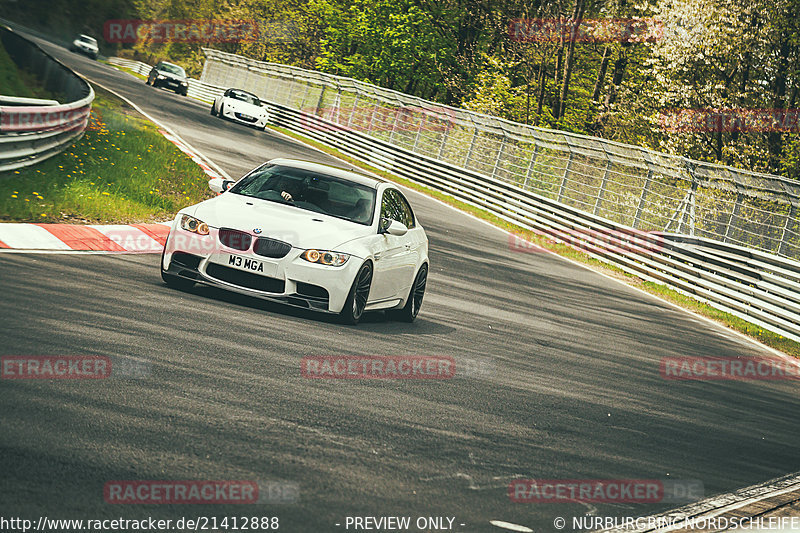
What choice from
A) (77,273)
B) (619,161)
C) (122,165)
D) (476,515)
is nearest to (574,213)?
(619,161)

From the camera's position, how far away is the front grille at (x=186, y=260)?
960cm

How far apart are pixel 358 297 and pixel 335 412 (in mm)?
3569

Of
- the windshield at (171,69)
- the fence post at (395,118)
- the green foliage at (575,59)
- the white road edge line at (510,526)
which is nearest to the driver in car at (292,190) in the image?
the green foliage at (575,59)

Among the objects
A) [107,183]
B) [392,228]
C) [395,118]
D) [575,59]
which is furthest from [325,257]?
[575,59]

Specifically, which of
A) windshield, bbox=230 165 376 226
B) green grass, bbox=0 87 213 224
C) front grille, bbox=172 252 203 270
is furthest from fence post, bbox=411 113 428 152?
front grille, bbox=172 252 203 270

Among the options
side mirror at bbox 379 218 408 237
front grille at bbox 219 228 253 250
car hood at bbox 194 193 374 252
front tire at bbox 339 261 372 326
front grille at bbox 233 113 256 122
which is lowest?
front grille at bbox 233 113 256 122

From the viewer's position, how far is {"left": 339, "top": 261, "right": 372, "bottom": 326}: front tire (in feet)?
32.5

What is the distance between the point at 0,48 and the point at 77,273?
16584 mm

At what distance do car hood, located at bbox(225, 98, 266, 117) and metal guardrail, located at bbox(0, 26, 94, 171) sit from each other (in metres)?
13.8

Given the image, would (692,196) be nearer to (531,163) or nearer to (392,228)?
(531,163)

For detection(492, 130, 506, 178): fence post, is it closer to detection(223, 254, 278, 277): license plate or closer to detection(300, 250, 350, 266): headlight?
detection(300, 250, 350, 266): headlight

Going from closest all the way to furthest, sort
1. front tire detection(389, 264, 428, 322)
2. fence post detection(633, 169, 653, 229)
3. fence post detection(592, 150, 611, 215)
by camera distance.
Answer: front tire detection(389, 264, 428, 322)
fence post detection(633, 169, 653, 229)
fence post detection(592, 150, 611, 215)

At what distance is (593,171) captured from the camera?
27.6 m

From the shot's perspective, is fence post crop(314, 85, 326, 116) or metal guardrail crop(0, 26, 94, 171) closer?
metal guardrail crop(0, 26, 94, 171)
